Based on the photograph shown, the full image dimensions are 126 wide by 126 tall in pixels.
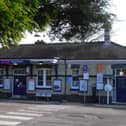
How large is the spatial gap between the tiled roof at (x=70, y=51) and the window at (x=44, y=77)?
1239mm

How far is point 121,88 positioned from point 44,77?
6890 millimetres

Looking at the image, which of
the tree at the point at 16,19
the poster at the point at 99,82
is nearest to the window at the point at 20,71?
the poster at the point at 99,82

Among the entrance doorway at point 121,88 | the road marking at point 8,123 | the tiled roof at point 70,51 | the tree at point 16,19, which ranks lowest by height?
the road marking at point 8,123

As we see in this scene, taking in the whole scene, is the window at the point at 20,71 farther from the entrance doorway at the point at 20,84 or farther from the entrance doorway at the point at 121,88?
the entrance doorway at the point at 121,88

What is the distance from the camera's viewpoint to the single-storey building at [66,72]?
36688mm

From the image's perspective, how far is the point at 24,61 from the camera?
38906mm

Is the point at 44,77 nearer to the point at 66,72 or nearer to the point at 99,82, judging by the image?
the point at 66,72

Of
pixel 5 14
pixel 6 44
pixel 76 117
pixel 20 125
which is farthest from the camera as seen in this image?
pixel 76 117

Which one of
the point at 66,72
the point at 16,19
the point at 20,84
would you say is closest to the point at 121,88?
the point at 66,72

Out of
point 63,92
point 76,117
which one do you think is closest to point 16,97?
point 63,92

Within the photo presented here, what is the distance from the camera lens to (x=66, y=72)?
38.2 m

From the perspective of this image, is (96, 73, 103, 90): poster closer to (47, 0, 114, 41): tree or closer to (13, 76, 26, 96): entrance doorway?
(47, 0, 114, 41): tree

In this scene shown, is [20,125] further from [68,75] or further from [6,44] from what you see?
[68,75]

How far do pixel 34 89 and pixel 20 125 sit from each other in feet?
70.9
